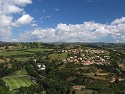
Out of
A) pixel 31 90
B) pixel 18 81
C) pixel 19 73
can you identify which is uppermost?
pixel 31 90

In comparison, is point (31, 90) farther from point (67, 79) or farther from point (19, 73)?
point (19, 73)

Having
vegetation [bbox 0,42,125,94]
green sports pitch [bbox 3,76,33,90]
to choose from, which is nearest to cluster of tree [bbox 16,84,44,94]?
vegetation [bbox 0,42,125,94]

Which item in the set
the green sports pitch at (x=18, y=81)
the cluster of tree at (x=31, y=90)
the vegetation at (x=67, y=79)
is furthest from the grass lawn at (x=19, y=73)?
the cluster of tree at (x=31, y=90)

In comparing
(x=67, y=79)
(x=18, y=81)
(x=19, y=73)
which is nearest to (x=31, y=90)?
(x=18, y=81)

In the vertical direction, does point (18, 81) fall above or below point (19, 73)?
below

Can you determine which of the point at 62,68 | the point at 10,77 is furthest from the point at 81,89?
the point at 10,77

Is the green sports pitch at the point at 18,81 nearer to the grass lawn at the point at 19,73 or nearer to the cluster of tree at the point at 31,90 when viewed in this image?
the grass lawn at the point at 19,73

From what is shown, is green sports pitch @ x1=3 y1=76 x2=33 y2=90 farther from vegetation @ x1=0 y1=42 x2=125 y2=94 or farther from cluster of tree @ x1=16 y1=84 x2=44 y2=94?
cluster of tree @ x1=16 y1=84 x2=44 y2=94

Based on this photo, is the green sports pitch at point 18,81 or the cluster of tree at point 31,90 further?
the green sports pitch at point 18,81

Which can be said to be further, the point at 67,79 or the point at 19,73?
the point at 19,73
